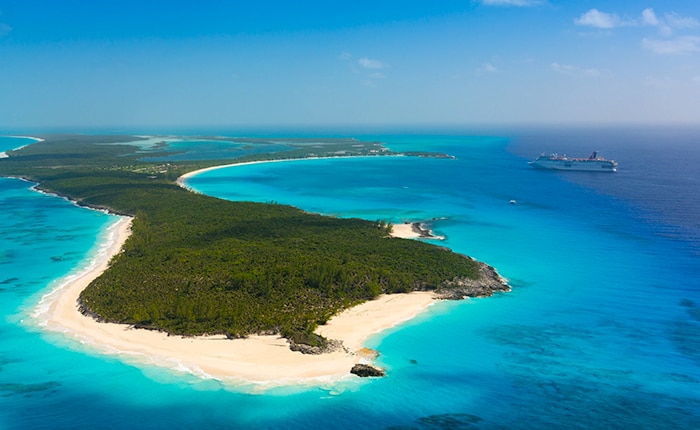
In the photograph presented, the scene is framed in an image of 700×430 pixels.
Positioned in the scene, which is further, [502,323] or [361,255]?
[361,255]

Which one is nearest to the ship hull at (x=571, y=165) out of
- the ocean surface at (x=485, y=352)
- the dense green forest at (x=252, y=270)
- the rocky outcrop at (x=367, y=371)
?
the ocean surface at (x=485, y=352)

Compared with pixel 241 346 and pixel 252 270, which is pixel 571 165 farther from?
pixel 241 346

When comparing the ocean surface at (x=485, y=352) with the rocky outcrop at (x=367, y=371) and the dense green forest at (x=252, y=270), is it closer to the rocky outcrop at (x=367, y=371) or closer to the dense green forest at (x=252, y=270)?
the rocky outcrop at (x=367, y=371)

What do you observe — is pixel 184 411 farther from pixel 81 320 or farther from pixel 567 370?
pixel 567 370

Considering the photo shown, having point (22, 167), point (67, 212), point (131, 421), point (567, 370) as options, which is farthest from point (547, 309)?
point (22, 167)

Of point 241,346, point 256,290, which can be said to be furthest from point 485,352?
point 256,290
